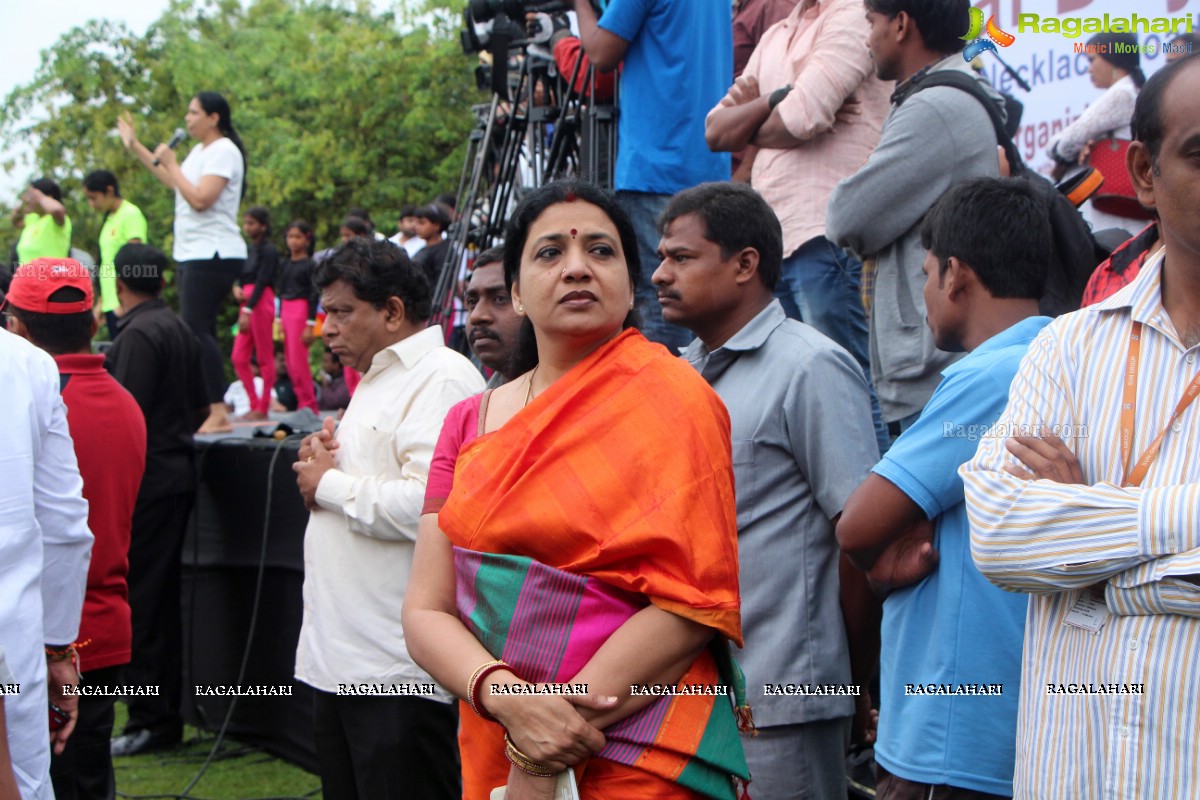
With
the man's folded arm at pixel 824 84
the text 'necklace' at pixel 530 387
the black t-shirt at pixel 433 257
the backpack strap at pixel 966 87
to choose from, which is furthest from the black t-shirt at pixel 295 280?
the text 'necklace' at pixel 530 387

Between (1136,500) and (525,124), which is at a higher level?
(525,124)

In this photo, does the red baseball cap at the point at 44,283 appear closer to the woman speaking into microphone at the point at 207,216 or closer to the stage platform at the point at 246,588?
the stage platform at the point at 246,588

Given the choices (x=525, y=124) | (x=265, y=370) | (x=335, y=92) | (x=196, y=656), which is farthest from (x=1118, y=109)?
(x=335, y=92)

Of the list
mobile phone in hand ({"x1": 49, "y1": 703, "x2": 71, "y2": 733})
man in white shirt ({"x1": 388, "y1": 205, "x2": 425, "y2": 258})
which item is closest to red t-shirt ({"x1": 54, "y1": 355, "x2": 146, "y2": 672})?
mobile phone in hand ({"x1": 49, "y1": 703, "x2": 71, "y2": 733})

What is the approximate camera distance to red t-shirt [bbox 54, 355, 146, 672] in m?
4.16

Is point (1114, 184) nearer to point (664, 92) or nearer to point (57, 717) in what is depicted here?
point (664, 92)

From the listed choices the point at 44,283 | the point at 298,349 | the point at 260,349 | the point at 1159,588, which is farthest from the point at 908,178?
the point at 298,349

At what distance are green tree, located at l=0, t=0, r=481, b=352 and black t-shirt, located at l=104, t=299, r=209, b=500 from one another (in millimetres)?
14468

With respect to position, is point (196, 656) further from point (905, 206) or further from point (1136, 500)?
point (1136, 500)

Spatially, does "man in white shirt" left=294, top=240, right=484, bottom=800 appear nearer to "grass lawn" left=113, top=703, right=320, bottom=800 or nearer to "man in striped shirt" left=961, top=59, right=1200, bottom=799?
"grass lawn" left=113, top=703, right=320, bottom=800

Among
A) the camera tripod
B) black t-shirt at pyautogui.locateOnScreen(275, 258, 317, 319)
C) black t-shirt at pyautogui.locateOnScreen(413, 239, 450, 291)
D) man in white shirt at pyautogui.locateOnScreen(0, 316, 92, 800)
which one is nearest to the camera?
man in white shirt at pyautogui.locateOnScreen(0, 316, 92, 800)

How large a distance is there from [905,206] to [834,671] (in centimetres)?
145

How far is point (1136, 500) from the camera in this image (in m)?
1.77

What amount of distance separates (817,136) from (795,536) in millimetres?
1944
